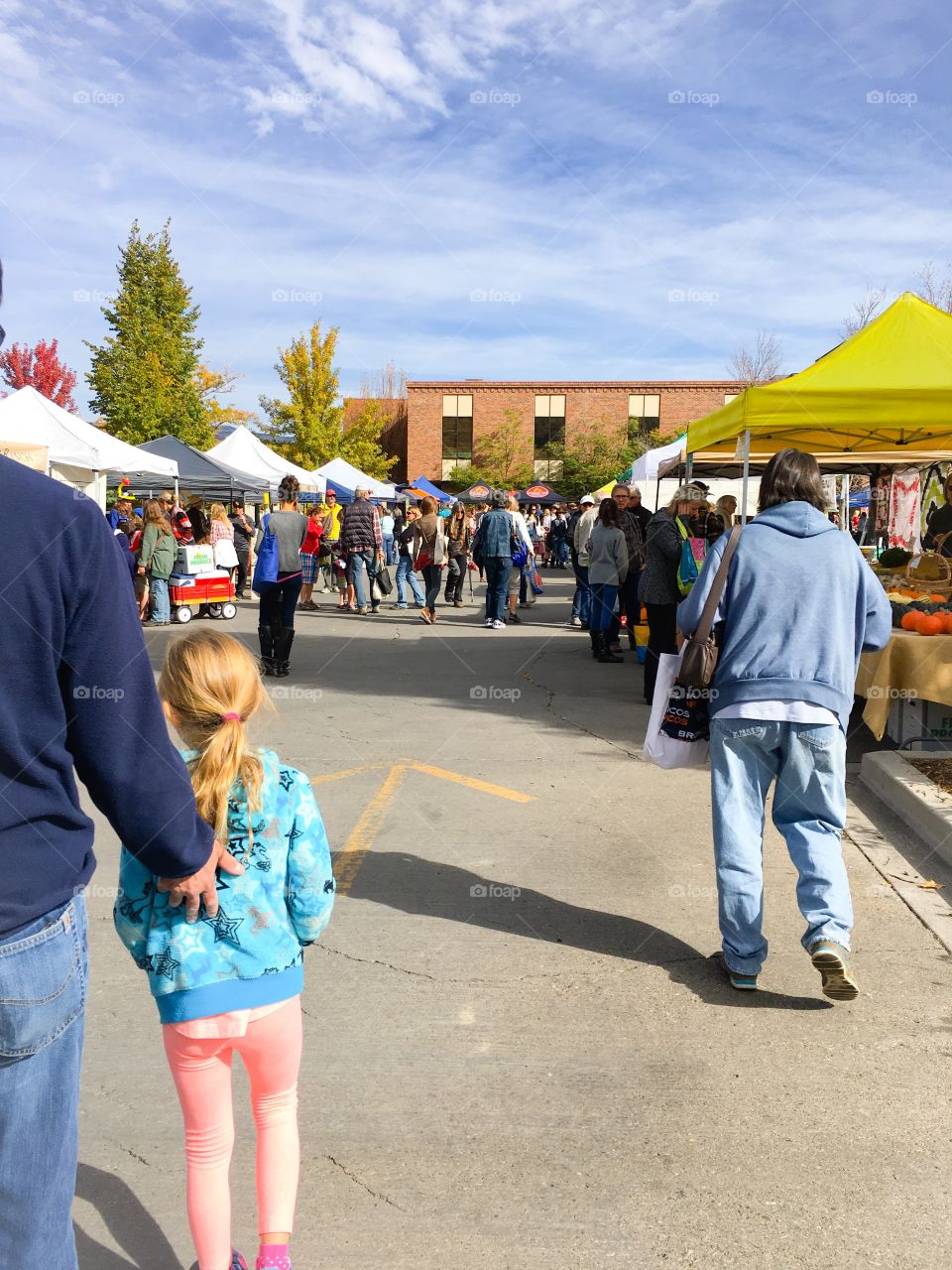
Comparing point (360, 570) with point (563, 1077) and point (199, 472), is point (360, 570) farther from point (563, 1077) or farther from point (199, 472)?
point (563, 1077)

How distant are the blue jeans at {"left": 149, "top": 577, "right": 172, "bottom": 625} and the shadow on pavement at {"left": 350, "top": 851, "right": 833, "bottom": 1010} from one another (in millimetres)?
12259

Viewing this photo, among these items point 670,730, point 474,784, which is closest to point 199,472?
point 474,784

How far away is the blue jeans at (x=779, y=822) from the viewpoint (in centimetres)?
389

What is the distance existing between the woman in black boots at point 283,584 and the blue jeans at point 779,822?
7.54m

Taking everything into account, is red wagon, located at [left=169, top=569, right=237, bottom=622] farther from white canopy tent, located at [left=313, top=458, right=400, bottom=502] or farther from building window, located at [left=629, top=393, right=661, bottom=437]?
building window, located at [left=629, top=393, right=661, bottom=437]

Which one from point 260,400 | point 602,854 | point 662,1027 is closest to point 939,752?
point 602,854

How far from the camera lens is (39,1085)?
65.5 inches

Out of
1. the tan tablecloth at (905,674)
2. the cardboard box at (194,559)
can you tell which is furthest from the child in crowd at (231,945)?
the cardboard box at (194,559)

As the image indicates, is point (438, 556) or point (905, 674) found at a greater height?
point (438, 556)

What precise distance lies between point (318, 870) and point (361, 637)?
13.0m

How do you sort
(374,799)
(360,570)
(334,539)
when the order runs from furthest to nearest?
1. (334,539)
2. (360,570)
3. (374,799)

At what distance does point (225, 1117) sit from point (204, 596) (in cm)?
1631

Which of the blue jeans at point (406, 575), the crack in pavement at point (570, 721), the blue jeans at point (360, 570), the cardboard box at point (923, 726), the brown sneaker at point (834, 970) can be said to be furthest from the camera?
the blue jeans at point (406, 575)

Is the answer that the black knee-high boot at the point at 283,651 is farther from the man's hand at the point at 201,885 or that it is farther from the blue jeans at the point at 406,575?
the blue jeans at the point at 406,575
